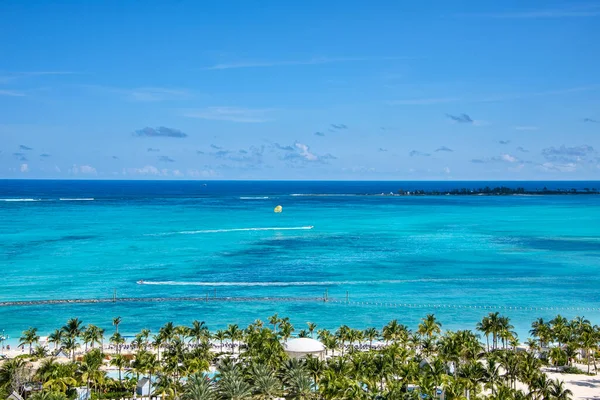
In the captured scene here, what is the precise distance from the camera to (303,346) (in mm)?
49875

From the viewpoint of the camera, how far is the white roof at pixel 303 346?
163ft

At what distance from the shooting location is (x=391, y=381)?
1574 inches

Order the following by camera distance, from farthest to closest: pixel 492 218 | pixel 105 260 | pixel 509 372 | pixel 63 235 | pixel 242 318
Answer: pixel 492 218
pixel 63 235
pixel 105 260
pixel 242 318
pixel 509 372

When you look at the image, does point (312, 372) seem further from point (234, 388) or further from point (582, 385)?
point (582, 385)

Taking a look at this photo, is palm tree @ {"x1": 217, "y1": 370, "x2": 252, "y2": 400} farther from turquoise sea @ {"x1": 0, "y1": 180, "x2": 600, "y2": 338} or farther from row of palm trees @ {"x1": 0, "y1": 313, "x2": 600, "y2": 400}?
turquoise sea @ {"x1": 0, "y1": 180, "x2": 600, "y2": 338}

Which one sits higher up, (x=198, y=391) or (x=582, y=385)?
(x=198, y=391)

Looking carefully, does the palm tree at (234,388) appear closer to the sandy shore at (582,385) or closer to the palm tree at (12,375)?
the palm tree at (12,375)

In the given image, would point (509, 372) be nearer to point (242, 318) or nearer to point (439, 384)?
point (439, 384)

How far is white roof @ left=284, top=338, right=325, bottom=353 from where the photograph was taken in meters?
49.6

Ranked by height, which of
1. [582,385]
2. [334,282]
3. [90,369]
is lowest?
[582,385]

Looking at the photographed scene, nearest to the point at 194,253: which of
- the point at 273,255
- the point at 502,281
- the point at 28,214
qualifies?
the point at 273,255

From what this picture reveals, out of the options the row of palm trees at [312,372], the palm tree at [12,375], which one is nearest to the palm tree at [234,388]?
the row of palm trees at [312,372]

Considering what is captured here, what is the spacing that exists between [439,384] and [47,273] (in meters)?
73.8

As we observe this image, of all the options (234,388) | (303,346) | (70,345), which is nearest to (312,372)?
(234,388)
